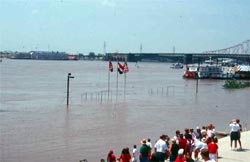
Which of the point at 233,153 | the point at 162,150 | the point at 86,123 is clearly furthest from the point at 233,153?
the point at 86,123

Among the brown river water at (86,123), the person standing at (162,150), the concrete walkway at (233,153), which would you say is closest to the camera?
the person standing at (162,150)

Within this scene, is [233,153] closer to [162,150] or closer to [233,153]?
[233,153]

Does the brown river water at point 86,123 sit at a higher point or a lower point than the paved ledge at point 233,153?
lower

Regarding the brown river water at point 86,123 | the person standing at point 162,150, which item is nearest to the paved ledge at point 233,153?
the person standing at point 162,150

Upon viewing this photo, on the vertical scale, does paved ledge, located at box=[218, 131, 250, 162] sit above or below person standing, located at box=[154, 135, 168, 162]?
below

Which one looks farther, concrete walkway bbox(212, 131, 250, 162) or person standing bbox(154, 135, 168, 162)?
concrete walkway bbox(212, 131, 250, 162)

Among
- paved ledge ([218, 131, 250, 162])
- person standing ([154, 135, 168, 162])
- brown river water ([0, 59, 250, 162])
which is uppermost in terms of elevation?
person standing ([154, 135, 168, 162])

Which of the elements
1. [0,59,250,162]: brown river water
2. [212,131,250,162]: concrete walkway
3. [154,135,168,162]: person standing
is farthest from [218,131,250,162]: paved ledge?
[0,59,250,162]: brown river water

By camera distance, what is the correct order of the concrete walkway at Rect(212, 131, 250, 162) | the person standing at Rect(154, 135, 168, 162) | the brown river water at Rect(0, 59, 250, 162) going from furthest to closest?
the brown river water at Rect(0, 59, 250, 162) < the concrete walkway at Rect(212, 131, 250, 162) < the person standing at Rect(154, 135, 168, 162)

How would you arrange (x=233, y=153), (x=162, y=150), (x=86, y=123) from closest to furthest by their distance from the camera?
(x=162, y=150) < (x=233, y=153) < (x=86, y=123)

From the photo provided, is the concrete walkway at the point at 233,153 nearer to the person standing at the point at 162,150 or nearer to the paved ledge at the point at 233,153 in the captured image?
the paved ledge at the point at 233,153

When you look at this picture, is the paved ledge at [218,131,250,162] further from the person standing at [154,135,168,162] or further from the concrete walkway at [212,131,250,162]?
the person standing at [154,135,168,162]

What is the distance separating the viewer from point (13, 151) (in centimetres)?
2078

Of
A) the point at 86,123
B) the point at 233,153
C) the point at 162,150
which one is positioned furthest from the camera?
the point at 86,123
